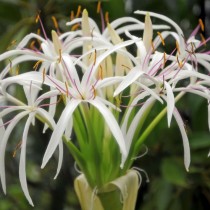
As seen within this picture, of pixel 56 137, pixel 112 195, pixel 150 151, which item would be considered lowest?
pixel 150 151

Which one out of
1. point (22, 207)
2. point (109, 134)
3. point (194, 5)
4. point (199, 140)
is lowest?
point (22, 207)

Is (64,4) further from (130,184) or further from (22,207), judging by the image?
(130,184)

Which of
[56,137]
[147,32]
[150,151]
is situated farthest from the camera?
[150,151]

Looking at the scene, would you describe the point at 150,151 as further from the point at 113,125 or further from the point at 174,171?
the point at 113,125

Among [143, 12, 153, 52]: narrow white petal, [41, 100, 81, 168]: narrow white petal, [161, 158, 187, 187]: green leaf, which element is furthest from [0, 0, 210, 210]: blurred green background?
[41, 100, 81, 168]: narrow white petal

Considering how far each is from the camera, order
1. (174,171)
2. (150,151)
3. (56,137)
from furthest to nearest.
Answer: (150,151)
(174,171)
(56,137)

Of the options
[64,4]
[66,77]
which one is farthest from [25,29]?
[66,77]

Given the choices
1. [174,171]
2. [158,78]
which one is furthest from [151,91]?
[174,171]

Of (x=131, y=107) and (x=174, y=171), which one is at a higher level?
(x=131, y=107)

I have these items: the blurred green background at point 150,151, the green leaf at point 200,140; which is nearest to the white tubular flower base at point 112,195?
the blurred green background at point 150,151
